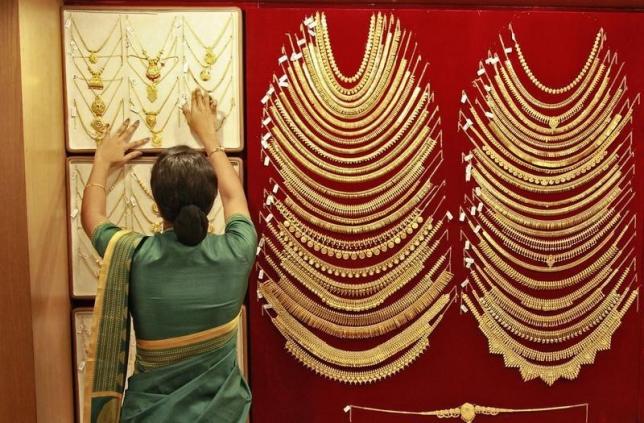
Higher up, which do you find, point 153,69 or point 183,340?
point 153,69

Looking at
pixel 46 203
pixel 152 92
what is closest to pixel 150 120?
pixel 152 92

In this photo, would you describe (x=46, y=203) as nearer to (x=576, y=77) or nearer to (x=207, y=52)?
(x=207, y=52)

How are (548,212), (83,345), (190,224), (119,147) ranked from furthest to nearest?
(548,212) < (83,345) < (119,147) < (190,224)

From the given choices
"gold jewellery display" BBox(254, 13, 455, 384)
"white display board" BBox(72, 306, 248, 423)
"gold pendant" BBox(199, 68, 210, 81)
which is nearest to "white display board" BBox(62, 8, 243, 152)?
"gold pendant" BBox(199, 68, 210, 81)

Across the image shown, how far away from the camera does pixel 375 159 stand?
9.56ft

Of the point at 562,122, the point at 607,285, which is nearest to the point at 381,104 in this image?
the point at 562,122

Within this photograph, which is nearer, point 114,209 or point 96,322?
point 96,322

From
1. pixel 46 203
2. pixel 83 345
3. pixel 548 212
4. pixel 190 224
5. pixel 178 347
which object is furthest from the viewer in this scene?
pixel 548 212

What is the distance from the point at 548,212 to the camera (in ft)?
9.77

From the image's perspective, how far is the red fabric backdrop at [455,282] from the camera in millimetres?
2852

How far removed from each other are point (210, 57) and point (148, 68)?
23 cm

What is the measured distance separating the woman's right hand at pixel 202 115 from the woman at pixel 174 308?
0.54 m

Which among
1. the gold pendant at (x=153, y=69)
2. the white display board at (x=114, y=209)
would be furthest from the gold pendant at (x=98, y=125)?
the gold pendant at (x=153, y=69)

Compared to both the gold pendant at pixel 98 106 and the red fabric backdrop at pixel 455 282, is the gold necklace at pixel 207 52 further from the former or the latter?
the gold pendant at pixel 98 106
